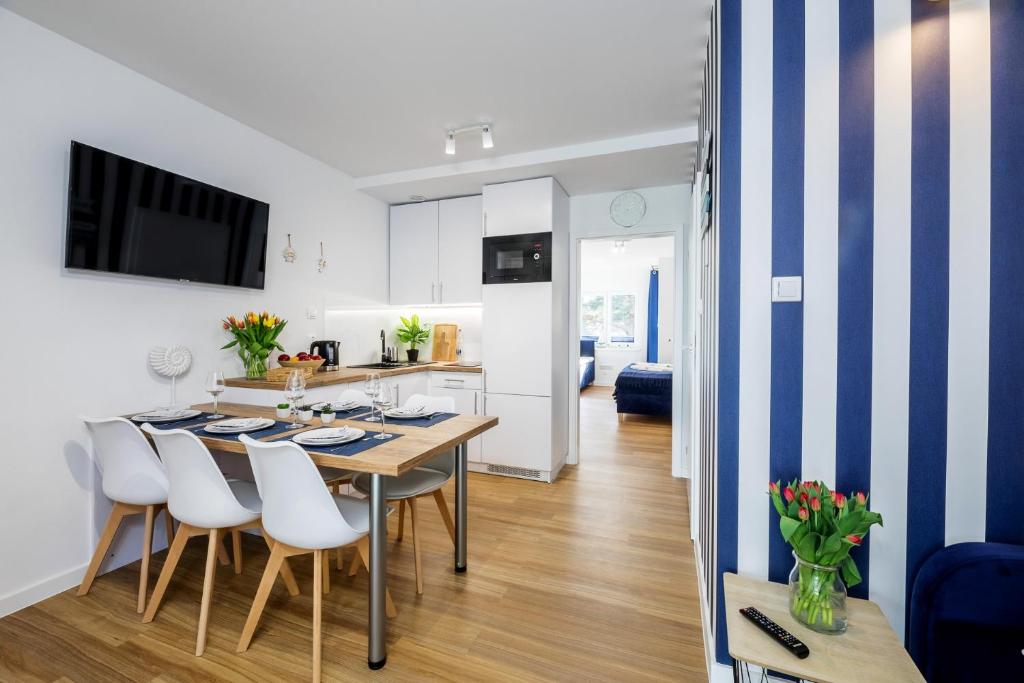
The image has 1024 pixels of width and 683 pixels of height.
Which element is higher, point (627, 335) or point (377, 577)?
point (627, 335)

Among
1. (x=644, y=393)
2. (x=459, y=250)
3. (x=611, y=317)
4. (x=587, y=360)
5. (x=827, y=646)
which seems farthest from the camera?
(x=611, y=317)

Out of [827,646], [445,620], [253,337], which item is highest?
[253,337]

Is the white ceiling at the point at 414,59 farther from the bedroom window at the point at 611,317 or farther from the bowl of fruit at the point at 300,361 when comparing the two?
the bedroom window at the point at 611,317

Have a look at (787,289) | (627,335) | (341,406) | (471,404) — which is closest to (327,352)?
(341,406)

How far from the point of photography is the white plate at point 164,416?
2209mm

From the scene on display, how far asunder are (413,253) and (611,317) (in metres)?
6.05

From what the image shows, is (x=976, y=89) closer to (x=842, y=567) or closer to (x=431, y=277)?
A: (x=842, y=567)

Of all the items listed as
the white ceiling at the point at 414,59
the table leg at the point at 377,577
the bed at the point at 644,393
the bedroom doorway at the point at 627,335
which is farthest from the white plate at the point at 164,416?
the bed at the point at 644,393

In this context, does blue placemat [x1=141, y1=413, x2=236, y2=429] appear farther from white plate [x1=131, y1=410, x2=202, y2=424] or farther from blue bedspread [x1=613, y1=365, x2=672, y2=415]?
blue bedspread [x1=613, y1=365, x2=672, y2=415]

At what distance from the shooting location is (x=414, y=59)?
2.28 metres

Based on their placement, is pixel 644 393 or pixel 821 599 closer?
pixel 821 599

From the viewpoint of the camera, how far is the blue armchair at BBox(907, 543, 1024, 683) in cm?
122

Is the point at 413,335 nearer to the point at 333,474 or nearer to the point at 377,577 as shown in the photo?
the point at 333,474

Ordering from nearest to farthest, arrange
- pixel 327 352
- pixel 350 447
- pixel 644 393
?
pixel 350 447, pixel 327 352, pixel 644 393
